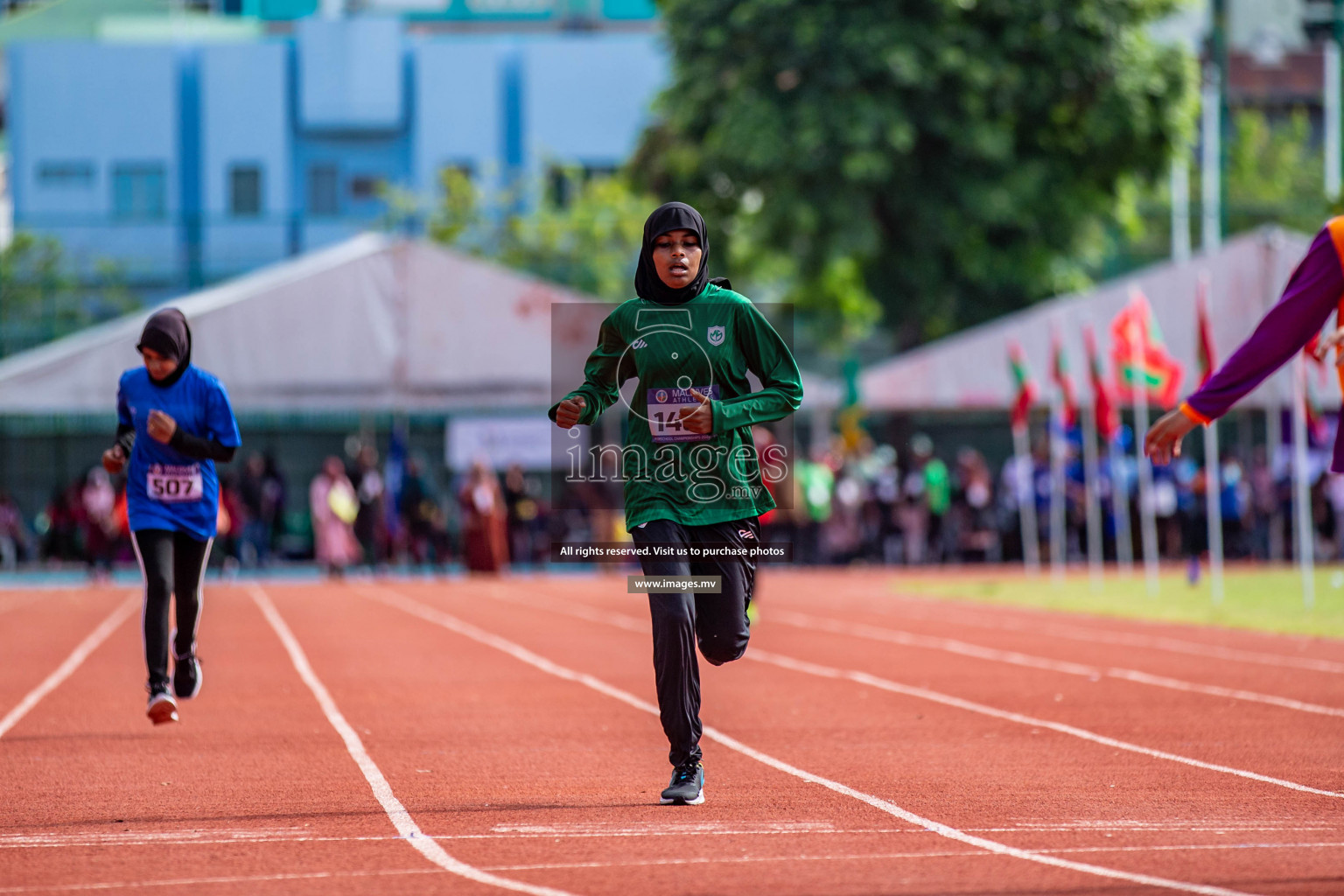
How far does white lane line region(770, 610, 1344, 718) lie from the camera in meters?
11.3

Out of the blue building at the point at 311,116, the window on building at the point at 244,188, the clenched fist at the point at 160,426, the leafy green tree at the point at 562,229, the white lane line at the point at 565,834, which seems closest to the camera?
the white lane line at the point at 565,834

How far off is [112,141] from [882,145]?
29171 mm

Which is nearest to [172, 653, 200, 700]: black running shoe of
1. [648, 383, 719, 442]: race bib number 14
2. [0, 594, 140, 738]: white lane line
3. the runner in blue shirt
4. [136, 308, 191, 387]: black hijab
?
the runner in blue shirt

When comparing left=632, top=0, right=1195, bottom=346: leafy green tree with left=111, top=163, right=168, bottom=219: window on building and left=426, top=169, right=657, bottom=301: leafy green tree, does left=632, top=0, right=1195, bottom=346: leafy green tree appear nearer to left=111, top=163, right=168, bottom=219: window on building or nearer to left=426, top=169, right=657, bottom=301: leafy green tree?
left=426, top=169, right=657, bottom=301: leafy green tree

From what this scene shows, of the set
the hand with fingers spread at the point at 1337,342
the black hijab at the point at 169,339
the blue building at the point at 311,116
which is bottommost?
the hand with fingers spread at the point at 1337,342

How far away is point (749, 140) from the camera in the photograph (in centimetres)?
3180

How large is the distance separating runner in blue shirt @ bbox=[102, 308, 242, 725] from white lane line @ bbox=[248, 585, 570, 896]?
39.2 inches

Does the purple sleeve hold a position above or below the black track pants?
above

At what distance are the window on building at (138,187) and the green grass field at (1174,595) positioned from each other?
31907 mm

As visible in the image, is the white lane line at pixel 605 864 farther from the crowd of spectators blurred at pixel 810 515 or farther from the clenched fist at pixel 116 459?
the crowd of spectators blurred at pixel 810 515

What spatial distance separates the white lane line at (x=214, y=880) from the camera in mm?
5715

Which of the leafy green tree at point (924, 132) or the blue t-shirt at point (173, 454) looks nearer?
the blue t-shirt at point (173, 454)

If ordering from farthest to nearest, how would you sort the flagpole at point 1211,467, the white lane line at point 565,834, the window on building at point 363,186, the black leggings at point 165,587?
the window on building at point 363,186 → the flagpole at point 1211,467 → the black leggings at point 165,587 → the white lane line at point 565,834

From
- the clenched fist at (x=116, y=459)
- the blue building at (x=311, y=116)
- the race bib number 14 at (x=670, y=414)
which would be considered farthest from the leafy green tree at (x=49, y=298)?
the race bib number 14 at (x=670, y=414)
